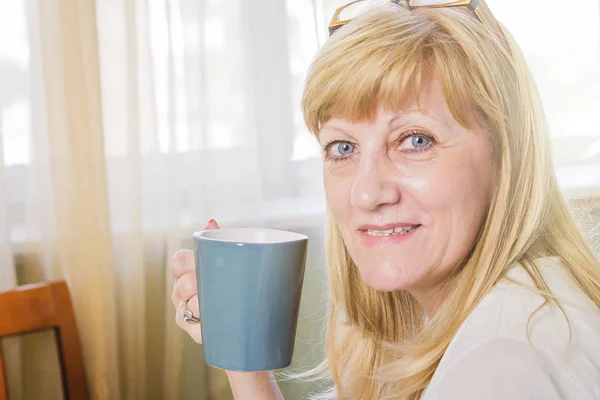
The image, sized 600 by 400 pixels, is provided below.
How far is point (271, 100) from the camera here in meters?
1.71

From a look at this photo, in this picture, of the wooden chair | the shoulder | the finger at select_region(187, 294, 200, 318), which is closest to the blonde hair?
the shoulder

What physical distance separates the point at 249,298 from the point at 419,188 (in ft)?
0.68

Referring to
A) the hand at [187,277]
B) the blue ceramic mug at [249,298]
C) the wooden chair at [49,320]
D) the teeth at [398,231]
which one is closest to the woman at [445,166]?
the teeth at [398,231]

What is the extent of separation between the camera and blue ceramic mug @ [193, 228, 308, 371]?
0.76 metres

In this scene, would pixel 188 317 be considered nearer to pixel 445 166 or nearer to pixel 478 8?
pixel 445 166

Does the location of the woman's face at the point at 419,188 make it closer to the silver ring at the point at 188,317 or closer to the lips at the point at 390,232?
the lips at the point at 390,232

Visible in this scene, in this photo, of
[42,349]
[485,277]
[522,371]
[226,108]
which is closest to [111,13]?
[226,108]

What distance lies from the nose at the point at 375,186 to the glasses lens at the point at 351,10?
0.17 m

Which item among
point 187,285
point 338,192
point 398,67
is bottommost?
point 187,285

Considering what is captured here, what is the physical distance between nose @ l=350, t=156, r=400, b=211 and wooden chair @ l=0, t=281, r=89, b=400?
76cm

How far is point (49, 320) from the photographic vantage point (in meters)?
1.41

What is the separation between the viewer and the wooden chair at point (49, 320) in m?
1.33

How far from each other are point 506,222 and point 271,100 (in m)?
0.94

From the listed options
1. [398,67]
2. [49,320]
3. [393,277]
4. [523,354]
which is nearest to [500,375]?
[523,354]
